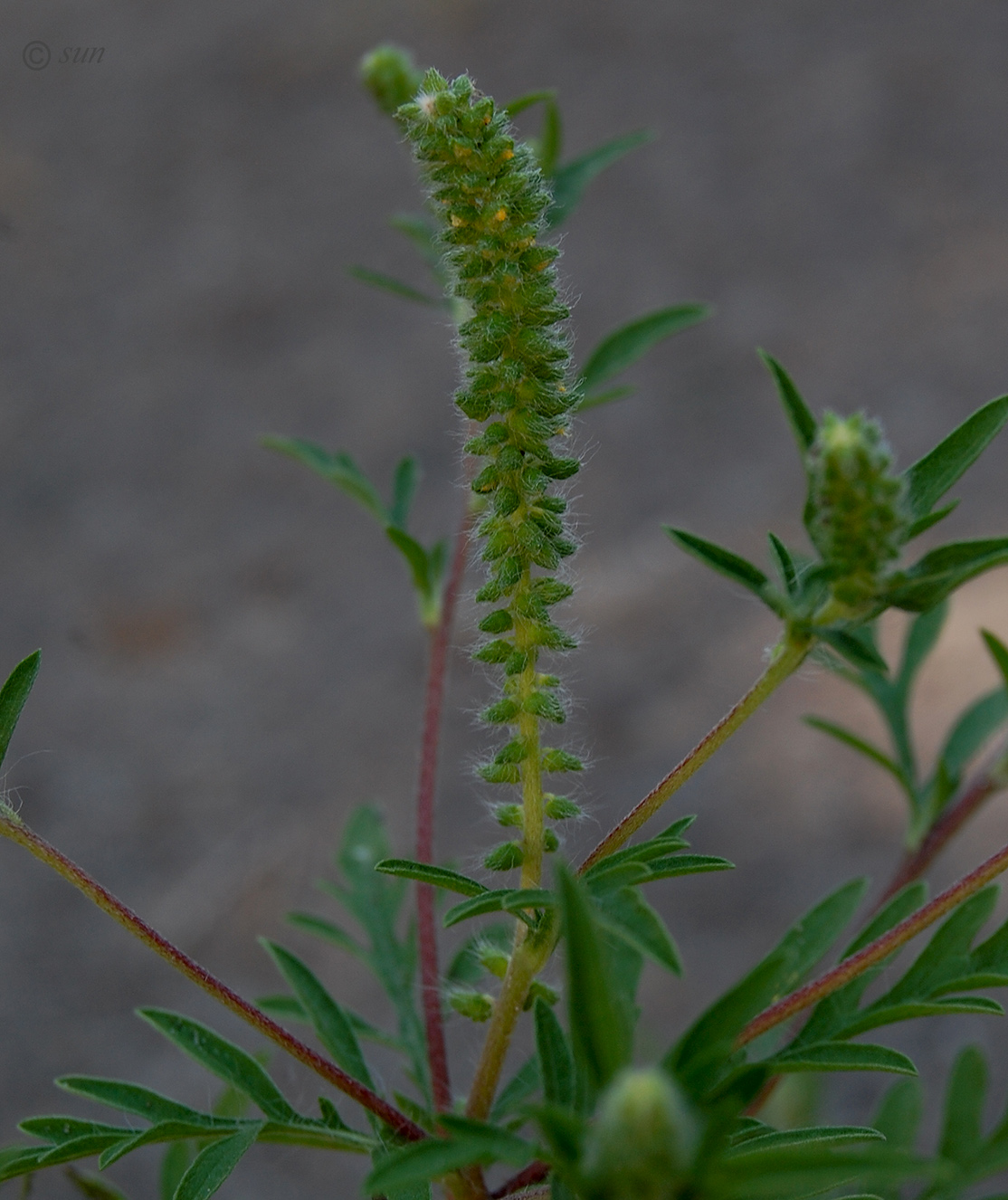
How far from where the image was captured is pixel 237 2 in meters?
6.52

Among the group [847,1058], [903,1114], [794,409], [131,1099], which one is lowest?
[903,1114]

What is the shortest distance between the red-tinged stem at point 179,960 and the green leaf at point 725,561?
0.45 m

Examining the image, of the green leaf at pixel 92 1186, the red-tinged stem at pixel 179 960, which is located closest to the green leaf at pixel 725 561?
the red-tinged stem at pixel 179 960

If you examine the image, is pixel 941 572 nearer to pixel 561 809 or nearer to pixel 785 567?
pixel 785 567

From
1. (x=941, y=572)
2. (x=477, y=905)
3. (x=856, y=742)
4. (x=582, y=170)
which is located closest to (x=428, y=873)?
(x=477, y=905)

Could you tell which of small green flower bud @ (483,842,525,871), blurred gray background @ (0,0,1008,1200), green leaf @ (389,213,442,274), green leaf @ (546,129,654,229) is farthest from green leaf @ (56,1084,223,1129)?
blurred gray background @ (0,0,1008,1200)

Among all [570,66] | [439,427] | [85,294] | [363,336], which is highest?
[570,66]

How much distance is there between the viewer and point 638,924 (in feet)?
2.58

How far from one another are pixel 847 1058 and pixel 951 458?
45 cm

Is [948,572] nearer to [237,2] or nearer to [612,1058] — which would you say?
[612,1058]

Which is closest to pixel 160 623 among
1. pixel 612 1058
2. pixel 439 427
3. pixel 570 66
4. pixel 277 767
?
pixel 277 767

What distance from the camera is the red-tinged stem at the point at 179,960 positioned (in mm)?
912

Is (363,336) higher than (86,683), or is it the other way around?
(363,336)

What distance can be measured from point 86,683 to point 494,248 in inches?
142
